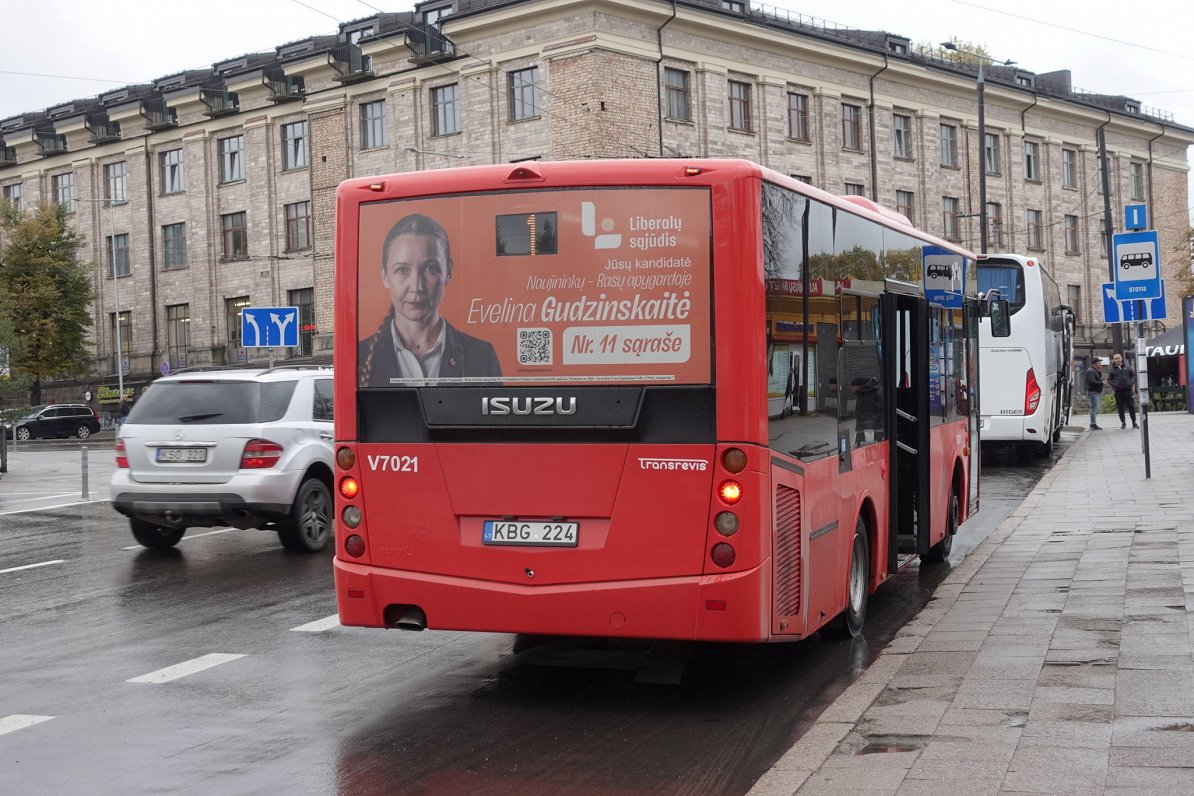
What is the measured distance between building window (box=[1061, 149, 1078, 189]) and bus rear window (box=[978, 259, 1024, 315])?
156ft

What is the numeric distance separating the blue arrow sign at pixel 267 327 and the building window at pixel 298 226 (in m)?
31.1

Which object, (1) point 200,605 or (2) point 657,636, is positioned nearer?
(2) point 657,636

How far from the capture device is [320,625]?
10070 millimetres

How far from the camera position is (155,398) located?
14.1m

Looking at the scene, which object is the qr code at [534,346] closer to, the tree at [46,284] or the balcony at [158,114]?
the balcony at [158,114]

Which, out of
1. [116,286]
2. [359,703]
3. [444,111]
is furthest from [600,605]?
[116,286]

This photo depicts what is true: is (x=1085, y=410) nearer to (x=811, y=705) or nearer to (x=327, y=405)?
(x=327, y=405)

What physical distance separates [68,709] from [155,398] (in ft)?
22.8

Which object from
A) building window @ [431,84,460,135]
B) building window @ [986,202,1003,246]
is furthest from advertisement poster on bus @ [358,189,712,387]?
building window @ [986,202,1003,246]

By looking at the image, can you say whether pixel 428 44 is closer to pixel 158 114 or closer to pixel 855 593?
pixel 158 114

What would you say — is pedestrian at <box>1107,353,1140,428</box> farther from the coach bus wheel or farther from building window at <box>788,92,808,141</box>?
the coach bus wheel

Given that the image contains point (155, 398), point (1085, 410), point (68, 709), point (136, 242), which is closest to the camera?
point (68, 709)

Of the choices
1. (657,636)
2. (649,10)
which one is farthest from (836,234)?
(649,10)

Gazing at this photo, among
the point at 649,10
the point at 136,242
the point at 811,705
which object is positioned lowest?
the point at 811,705
